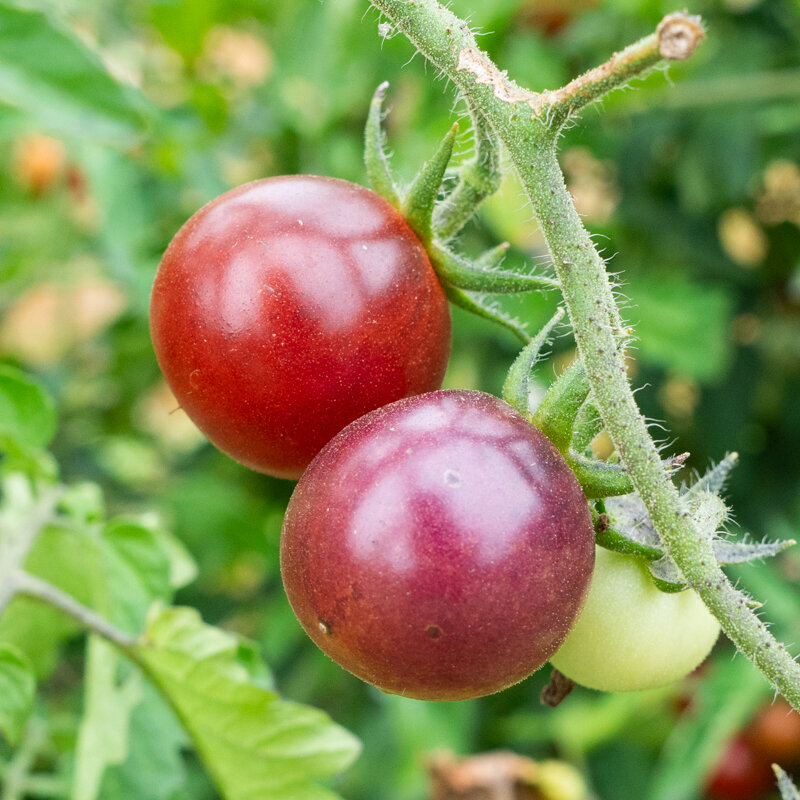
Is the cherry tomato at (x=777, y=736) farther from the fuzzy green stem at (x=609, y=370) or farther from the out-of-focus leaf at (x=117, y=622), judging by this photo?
the fuzzy green stem at (x=609, y=370)

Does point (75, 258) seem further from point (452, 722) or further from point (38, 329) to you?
point (452, 722)

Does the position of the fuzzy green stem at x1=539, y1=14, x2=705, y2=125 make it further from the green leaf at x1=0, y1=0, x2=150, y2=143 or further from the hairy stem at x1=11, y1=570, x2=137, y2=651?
the green leaf at x1=0, y1=0, x2=150, y2=143

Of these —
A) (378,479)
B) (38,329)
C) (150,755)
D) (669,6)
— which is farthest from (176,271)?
(38,329)

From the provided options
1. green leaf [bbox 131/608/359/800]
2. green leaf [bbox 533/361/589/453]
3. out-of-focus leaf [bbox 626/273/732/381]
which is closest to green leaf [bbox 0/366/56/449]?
green leaf [bbox 131/608/359/800]

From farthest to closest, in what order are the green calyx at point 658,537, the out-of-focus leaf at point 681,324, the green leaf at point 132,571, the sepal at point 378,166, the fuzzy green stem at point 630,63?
the out-of-focus leaf at point 681,324
the green leaf at point 132,571
the sepal at point 378,166
the green calyx at point 658,537
the fuzzy green stem at point 630,63

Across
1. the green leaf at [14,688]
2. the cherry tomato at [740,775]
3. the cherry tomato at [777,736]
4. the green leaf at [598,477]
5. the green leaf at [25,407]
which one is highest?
the green leaf at [25,407]

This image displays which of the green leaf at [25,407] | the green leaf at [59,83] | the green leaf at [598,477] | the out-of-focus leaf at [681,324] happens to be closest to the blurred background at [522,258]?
the out-of-focus leaf at [681,324]
